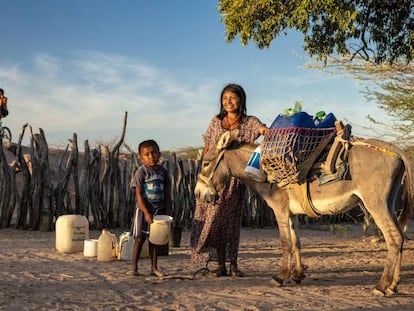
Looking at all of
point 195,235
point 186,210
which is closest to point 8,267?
point 195,235

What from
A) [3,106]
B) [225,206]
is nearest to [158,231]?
[225,206]

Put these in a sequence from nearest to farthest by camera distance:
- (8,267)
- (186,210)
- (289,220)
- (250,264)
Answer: (289,220), (8,267), (250,264), (186,210)

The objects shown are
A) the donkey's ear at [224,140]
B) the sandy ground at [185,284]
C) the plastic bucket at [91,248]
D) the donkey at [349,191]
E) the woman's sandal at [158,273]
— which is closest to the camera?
the sandy ground at [185,284]

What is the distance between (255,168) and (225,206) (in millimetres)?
705

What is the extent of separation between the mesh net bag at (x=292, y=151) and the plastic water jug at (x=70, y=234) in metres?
3.63

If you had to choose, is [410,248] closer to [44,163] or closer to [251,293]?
[251,293]

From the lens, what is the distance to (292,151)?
4.33 m

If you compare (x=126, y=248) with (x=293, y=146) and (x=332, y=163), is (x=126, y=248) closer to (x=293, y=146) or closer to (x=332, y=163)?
(x=293, y=146)

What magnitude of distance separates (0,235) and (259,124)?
616 cm

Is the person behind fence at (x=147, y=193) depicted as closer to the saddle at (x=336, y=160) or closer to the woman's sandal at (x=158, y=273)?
the woman's sandal at (x=158, y=273)

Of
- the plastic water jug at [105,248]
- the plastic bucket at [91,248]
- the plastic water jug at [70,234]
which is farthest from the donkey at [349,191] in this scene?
the plastic water jug at [70,234]

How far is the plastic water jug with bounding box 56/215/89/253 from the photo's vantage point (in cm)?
706

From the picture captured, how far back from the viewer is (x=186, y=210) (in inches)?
428

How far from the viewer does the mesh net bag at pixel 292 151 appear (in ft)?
14.3
